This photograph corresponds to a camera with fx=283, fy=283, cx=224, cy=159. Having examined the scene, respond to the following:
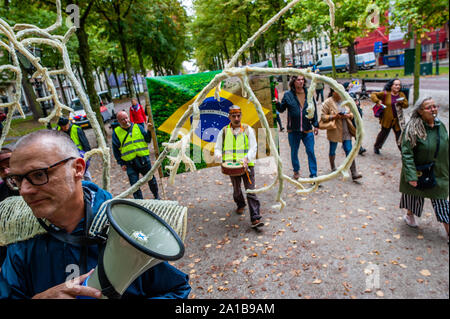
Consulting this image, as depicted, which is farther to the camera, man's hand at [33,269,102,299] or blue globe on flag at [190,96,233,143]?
blue globe on flag at [190,96,233,143]

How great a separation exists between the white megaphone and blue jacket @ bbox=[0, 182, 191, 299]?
0.30 meters

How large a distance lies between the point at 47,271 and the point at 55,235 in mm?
206

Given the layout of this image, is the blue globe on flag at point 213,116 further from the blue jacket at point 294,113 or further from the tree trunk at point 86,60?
the tree trunk at point 86,60

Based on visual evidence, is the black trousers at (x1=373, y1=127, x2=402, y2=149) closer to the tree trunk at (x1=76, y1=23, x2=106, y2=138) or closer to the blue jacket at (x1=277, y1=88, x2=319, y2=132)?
the blue jacket at (x1=277, y1=88, x2=319, y2=132)

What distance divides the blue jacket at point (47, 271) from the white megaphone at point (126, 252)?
305 millimetres

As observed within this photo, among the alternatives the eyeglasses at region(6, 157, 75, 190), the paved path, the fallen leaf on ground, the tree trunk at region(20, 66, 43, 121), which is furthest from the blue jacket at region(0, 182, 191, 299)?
the tree trunk at region(20, 66, 43, 121)

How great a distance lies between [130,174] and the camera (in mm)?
6164

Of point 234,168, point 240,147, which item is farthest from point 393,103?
point 234,168

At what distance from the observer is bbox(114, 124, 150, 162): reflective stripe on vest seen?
5867 mm

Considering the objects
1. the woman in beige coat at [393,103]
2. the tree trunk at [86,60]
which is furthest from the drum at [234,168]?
the tree trunk at [86,60]

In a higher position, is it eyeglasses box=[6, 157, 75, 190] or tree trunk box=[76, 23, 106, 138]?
tree trunk box=[76, 23, 106, 138]

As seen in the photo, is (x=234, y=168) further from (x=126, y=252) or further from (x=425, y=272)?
(x=126, y=252)
